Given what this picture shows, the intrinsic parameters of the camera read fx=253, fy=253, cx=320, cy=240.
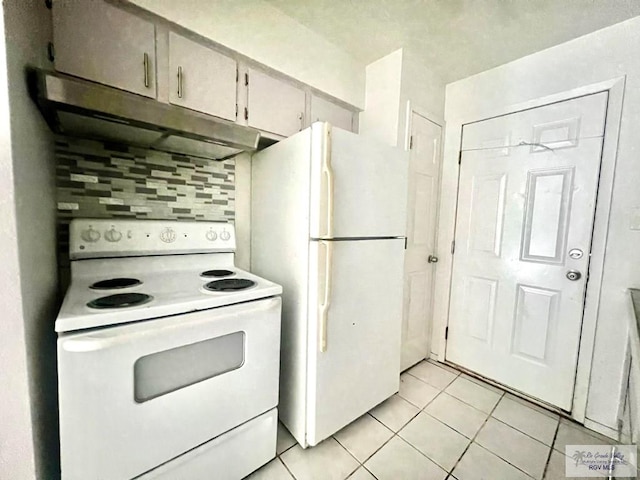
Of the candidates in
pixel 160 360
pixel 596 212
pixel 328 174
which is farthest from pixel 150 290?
A: pixel 596 212

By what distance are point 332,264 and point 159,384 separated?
84cm

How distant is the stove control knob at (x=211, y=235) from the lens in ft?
4.98

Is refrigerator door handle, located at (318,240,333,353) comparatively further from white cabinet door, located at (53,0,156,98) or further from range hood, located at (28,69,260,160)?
white cabinet door, located at (53,0,156,98)

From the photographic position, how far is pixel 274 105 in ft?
5.03

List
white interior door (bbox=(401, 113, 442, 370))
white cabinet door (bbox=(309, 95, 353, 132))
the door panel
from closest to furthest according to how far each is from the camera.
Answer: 1. the door panel
2. white cabinet door (bbox=(309, 95, 353, 132))
3. white interior door (bbox=(401, 113, 442, 370))

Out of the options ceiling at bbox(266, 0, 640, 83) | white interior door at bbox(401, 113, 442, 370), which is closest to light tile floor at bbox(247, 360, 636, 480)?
white interior door at bbox(401, 113, 442, 370)

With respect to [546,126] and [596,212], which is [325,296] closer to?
[596,212]

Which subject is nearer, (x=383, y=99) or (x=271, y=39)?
(x=271, y=39)

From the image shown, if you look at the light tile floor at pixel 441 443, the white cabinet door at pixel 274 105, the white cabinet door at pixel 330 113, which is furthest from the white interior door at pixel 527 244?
the white cabinet door at pixel 274 105

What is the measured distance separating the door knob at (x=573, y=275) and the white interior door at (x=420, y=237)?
850mm

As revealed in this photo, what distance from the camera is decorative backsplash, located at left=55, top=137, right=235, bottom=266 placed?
1199 mm

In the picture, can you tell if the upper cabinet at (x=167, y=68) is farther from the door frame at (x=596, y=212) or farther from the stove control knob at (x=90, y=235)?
the door frame at (x=596, y=212)

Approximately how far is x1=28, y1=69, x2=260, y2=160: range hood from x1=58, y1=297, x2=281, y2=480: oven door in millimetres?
755

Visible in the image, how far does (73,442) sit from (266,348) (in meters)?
0.64
